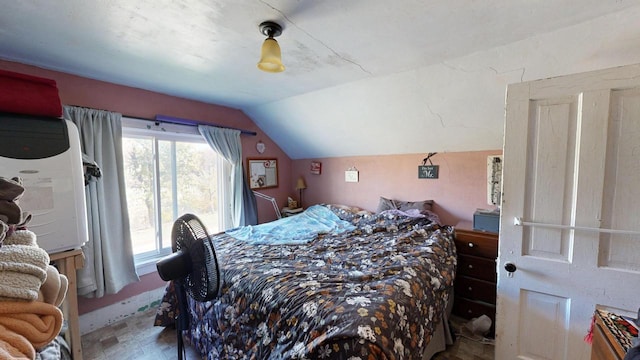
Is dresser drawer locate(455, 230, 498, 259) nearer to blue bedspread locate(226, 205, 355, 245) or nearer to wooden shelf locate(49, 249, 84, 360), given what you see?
blue bedspread locate(226, 205, 355, 245)

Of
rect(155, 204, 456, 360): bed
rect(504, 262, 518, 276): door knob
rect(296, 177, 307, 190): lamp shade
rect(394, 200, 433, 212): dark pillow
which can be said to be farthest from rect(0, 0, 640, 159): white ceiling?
rect(296, 177, 307, 190): lamp shade

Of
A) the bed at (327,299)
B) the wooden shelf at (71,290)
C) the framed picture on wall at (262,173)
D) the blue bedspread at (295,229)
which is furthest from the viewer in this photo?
the framed picture on wall at (262,173)

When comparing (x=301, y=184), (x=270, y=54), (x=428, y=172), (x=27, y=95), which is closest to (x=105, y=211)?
(x=27, y=95)

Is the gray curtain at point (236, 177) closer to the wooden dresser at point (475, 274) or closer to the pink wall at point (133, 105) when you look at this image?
the pink wall at point (133, 105)

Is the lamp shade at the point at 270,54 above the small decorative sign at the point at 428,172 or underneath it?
above

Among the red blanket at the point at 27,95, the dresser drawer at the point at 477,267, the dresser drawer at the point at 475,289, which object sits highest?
the red blanket at the point at 27,95

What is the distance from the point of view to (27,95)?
4.15ft

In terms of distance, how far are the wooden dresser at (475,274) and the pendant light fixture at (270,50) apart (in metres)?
2.13

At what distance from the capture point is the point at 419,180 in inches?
119

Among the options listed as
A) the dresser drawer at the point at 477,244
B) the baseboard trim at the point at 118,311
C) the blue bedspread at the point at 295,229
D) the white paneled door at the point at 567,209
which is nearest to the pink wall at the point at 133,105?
the baseboard trim at the point at 118,311

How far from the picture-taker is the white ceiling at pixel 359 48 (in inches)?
53.8

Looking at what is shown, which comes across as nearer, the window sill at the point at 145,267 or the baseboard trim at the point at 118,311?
the baseboard trim at the point at 118,311

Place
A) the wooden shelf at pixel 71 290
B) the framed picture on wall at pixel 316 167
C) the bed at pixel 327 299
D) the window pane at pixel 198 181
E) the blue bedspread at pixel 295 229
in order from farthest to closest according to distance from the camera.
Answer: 1. the framed picture on wall at pixel 316 167
2. the window pane at pixel 198 181
3. the blue bedspread at pixel 295 229
4. the wooden shelf at pixel 71 290
5. the bed at pixel 327 299

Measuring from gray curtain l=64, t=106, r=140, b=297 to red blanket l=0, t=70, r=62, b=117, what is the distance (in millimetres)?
1055
